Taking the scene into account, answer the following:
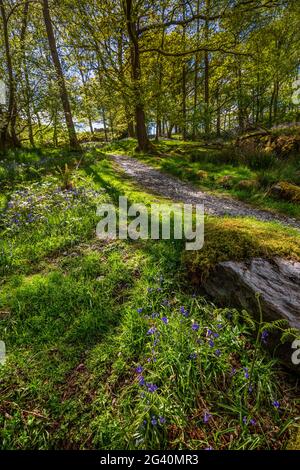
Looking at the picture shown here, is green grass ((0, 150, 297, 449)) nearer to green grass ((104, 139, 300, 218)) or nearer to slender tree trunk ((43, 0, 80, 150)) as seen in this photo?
green grass ((104, 139, 300, 218))

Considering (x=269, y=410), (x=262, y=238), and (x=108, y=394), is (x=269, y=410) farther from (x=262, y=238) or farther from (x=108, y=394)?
(x=262, y=238)

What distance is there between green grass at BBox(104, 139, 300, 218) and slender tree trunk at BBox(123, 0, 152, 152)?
245 cm

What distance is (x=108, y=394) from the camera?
1969 mm

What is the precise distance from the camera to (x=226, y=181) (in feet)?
25.9

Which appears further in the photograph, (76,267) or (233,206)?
(233,206)

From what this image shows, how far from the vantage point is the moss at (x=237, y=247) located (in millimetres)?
2822

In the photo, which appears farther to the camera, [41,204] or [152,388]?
[41,204]

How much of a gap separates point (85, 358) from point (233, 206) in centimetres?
514

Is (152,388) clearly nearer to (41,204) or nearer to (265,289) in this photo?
(265,289)

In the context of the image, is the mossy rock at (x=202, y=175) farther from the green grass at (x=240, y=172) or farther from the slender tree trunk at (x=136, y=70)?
the slender tree trunk at (x=136, y=70)

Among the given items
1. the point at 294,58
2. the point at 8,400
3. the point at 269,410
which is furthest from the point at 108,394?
the point at 294,58

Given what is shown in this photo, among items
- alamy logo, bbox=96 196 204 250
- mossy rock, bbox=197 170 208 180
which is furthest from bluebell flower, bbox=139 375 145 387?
mossy rock, bbox=197 170 208 180

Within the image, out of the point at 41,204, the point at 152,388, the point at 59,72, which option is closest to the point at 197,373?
the point at 152,388

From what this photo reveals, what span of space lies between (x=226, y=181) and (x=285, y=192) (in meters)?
1.96
